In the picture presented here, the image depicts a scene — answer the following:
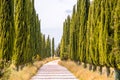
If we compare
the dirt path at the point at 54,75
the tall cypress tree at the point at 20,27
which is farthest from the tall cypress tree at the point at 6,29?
the tall cypress tree at the point at 20,27

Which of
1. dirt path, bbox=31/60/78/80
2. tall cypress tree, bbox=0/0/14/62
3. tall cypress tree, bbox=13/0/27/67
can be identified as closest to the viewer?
tall cypress tree, bbox=0/0/14/62

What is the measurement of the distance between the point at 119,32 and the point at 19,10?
20039 mm

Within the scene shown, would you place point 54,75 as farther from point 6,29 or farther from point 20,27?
point 6,29

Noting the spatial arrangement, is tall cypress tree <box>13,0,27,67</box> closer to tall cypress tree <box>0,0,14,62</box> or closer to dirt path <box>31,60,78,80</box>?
dirt path <box>31,60,78,80</box>

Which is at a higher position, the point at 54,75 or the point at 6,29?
the point at 6,29

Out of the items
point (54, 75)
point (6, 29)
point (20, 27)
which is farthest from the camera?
point (20, 27)

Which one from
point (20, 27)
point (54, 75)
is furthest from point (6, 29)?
point (20, 27)

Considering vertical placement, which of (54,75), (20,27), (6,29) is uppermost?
(20,27)

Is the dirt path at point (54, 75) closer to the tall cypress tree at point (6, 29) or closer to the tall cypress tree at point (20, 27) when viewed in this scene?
the tall cypress tree at point (20, 27)

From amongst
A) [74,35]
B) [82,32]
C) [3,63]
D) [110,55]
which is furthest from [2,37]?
[74,35]

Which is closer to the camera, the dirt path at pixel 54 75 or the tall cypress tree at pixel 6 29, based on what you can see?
the tall cypress tree at pixel 6 29

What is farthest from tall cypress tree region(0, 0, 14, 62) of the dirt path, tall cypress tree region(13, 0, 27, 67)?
tall cypress tree region(13, 0, 27, 67)

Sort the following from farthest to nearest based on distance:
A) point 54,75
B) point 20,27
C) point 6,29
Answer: point 20,27
point 54,75
point 6,29

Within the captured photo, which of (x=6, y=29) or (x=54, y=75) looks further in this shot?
(x=54, y=75)
